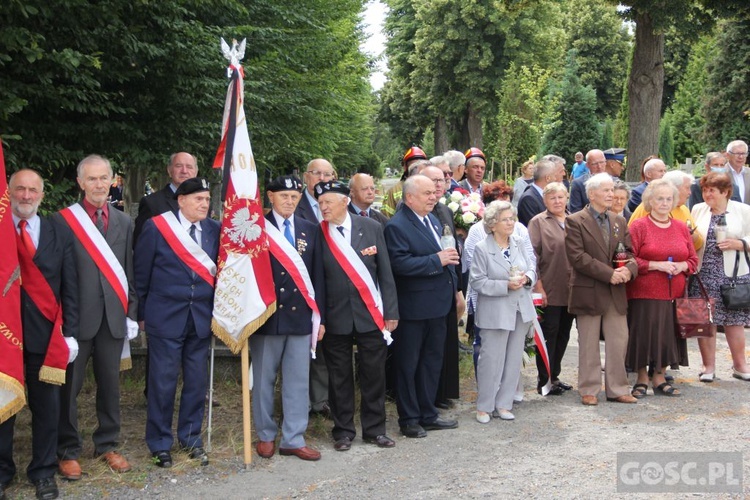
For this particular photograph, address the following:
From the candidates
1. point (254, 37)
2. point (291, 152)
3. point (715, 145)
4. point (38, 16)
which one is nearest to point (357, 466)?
point (38, 16)

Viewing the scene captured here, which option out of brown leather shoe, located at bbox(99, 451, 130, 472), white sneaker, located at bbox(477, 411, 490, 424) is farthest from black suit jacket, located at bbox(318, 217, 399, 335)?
brown leather shoe, located at bbox(99, 451, 130, 472)

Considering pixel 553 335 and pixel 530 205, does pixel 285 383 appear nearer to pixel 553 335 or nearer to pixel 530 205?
pixel 553 335

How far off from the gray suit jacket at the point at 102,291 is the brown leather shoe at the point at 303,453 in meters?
1.47

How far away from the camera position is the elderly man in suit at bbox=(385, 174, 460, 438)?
6699mm

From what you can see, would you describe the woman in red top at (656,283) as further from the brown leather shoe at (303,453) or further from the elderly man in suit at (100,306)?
the elderly man in suit at (100,306)

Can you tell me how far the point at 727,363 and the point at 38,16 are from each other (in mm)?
7649

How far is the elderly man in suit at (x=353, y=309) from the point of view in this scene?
250 inches

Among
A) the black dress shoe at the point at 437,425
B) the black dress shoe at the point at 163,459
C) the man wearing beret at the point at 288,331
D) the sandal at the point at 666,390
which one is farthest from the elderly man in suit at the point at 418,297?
the sandal at the point at 666,390

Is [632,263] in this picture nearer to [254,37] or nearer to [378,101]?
[254,37]

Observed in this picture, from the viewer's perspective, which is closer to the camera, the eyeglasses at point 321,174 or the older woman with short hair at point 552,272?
the eyeglasses at point 321,174

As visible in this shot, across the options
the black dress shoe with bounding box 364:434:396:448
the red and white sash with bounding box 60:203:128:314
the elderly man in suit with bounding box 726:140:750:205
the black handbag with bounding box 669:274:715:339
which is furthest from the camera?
the elderly man in suit with bounding box 726:140:750:205

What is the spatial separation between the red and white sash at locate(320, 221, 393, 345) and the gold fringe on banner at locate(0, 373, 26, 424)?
2362 millimetres

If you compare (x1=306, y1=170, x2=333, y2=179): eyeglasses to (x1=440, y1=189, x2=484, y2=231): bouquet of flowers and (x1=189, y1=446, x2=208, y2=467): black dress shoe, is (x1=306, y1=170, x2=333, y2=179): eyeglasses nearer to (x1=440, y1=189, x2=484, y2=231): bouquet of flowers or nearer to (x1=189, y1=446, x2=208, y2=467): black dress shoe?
(x1=440, y1=189, x2=484, y2=231): bouquet of flowers

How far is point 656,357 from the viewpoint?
306 inches
